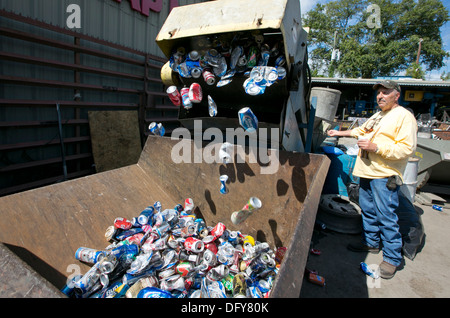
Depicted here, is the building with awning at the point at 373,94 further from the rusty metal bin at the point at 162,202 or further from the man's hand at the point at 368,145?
the rusty metal bin at the point at 162,202

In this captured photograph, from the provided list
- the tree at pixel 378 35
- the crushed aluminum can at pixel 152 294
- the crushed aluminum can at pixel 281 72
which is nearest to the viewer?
the crushed aluminum can at pixel 152 294

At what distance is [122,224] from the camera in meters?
2.03

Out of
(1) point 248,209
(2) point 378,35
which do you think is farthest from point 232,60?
(2) point 378,35

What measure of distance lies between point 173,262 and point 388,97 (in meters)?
2.51

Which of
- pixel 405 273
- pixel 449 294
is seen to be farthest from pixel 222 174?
pixel 449 294

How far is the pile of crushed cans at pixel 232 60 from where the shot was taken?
2.04 metres

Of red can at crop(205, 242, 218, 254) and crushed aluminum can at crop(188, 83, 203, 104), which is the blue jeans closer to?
red can at crop(205, 242, 218, 254)

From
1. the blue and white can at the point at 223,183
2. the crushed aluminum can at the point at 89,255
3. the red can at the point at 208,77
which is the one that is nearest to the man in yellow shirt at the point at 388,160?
the blue and white can at the point at 223,183

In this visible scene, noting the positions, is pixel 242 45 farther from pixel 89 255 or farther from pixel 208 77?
pixel 89 255

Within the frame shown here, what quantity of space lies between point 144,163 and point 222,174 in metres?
1.02

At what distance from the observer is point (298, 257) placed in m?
1.15

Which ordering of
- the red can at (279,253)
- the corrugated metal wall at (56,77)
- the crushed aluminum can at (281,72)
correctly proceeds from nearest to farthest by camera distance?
the red can at (279,253)
the crushed aluminum can at (281,72)
the corrugated metal wall at (56,77)

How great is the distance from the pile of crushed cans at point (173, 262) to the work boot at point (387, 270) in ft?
3.81

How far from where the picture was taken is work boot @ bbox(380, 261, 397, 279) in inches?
91.6
